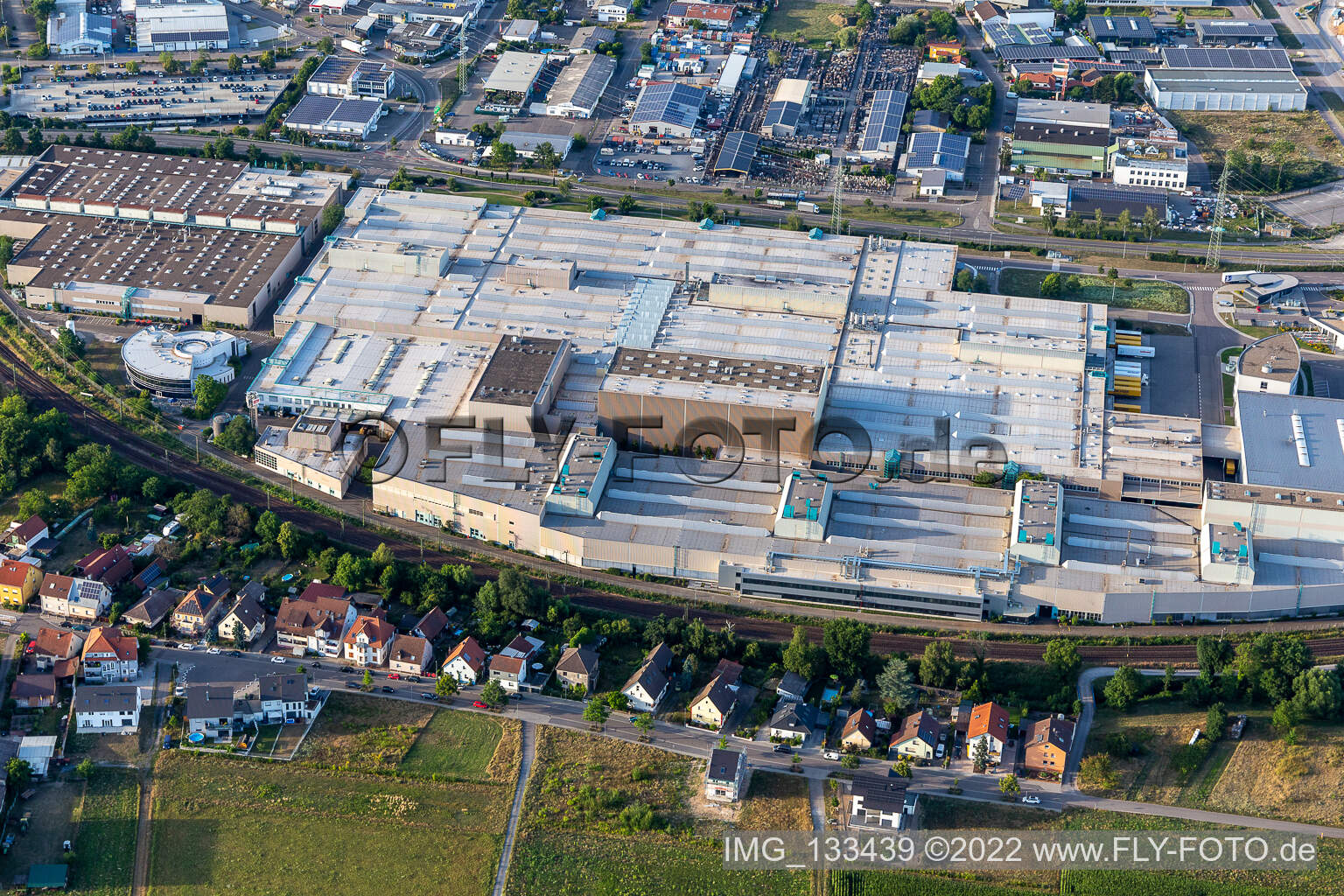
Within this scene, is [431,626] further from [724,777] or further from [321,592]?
[724,777]

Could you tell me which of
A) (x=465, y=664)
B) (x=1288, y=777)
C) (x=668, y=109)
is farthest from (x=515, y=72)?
(x=1288, y=777)

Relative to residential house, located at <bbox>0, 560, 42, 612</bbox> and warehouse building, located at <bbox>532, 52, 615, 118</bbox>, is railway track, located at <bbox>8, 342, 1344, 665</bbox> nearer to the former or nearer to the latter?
residential house, located at <bbox>0, 560, 42, 612</bbox>

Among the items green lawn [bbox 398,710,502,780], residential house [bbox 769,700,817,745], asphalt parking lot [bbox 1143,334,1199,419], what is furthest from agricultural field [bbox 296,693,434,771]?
asphalt parking lot [bbox 1143,334,1199,419]

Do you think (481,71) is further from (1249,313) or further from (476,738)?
(476,738)

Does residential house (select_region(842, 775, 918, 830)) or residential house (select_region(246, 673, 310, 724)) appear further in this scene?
residential house (select_region(246, 673, 310, 724))

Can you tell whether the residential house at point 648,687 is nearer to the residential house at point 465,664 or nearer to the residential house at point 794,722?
the residential house at point 794,722

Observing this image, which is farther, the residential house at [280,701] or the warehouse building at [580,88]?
the warehouse building at [580,88]

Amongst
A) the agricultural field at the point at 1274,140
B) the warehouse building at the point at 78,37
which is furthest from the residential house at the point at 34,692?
the agricultural field at the point at 1274,140
